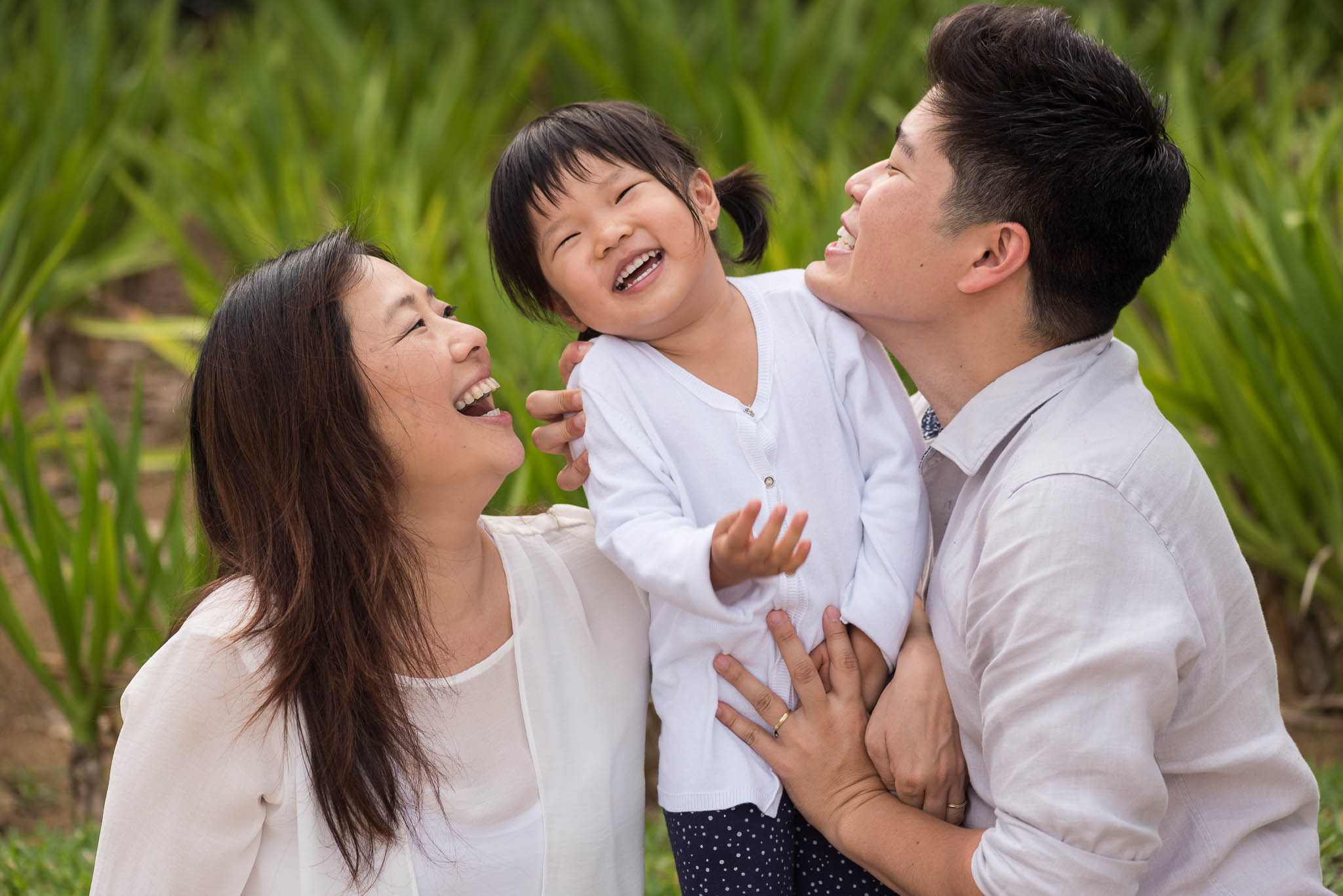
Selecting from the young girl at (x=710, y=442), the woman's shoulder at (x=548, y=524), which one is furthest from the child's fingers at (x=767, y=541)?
the woman's shoulder at (x=548, y=524)

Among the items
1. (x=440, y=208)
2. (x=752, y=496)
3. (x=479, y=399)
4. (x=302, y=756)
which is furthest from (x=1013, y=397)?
(x=440, y=208)

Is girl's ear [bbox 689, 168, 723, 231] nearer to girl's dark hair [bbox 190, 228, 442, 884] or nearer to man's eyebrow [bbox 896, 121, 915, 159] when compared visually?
man's eyebrow [bbox 896, 121, 915, 159]

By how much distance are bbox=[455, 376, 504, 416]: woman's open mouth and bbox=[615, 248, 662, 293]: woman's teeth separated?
207 millimetres

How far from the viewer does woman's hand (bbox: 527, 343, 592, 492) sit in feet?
5.36

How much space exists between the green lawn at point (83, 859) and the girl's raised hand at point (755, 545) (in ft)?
3.18

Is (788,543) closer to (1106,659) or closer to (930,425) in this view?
(1106,659)

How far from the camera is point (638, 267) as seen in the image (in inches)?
63.7

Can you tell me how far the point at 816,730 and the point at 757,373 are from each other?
47 cm

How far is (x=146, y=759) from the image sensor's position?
1412 millimetres

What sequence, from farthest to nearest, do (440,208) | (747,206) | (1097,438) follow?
(440,208), (747,206), (1097,438)

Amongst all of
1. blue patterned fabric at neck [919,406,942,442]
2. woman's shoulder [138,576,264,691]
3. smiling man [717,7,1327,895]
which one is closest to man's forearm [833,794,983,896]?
smiling man [717,7,1327,895]

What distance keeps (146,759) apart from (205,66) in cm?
435

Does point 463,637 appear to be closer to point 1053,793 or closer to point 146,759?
point 146,759

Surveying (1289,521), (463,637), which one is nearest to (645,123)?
(463,637)
